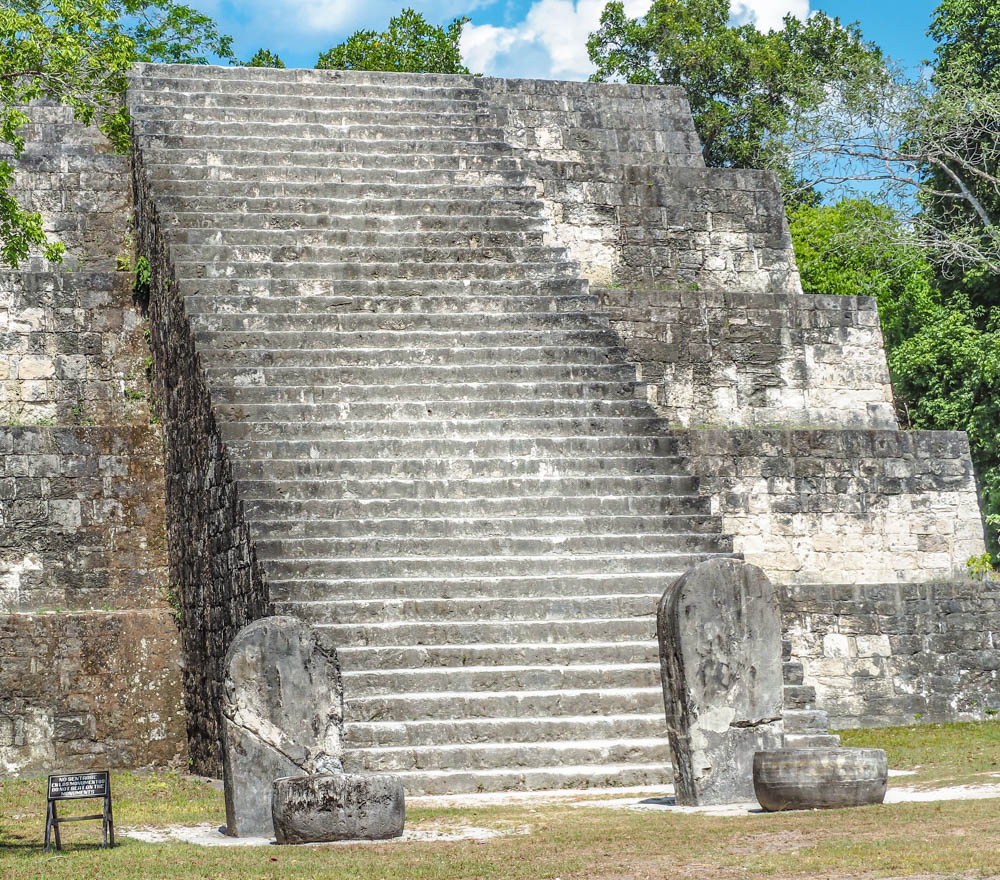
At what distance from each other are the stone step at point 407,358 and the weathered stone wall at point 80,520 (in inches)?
76.5

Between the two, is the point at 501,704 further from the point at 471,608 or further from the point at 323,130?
the point at 323,130

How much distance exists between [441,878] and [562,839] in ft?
3.43

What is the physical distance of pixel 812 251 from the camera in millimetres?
28703

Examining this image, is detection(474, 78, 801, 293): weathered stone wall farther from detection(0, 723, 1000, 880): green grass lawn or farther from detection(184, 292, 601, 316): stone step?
detection(0, 723, 1000, 880): green grass lawn

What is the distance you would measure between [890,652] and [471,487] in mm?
3877

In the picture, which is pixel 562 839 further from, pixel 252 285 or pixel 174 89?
pixel 174 89

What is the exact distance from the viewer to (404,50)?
2794 centimetres

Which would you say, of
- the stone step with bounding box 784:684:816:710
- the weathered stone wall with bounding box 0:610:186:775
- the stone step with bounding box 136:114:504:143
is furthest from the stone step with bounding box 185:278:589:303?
the stone step with bounding box 784:684:816:710

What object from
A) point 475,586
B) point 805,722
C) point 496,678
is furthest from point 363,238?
point 805,722

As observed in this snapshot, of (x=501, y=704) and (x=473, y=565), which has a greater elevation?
(x=473, y=565)

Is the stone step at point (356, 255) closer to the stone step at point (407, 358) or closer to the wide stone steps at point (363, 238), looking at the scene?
the wide stone steps at point (363, 238)

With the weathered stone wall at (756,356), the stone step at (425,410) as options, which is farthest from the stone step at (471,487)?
the weathered stone wall at (756,356)

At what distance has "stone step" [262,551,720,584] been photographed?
10.5 m

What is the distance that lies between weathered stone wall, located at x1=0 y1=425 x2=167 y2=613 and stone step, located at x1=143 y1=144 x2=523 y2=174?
2.71 m
